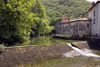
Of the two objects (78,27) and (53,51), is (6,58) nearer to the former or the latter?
(53,51)

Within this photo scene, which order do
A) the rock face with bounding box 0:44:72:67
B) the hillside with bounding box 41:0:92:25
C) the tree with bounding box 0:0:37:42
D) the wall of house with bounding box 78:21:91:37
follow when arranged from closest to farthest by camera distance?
the rock face with bounding box 0:44:72:67 → the tree with bounding box 0:0:37:42 → the wall of house with bounding box 78:21:91:37 → the hillside with bounding box 41:0:92:25

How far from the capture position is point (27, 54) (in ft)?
43.2

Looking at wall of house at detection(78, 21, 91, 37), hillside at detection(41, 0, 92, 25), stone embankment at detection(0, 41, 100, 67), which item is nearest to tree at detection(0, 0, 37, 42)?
stone embankment at detection(0, 41, 100, 67)

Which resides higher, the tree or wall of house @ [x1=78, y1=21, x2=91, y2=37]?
the tree

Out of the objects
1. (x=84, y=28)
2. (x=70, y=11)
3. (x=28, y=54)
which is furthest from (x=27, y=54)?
(x=70, y=11)

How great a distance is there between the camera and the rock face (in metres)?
11.4

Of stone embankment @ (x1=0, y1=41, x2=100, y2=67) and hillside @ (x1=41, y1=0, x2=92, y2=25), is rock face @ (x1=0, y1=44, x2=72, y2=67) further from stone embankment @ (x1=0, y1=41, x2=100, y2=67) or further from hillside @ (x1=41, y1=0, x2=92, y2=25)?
hillside @ (x1=41, y1=0, x2=92, y2=25)

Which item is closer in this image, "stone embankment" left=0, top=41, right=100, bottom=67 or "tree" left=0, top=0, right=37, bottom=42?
"stone embankment" left=0, top=41, right=100, bottom=67

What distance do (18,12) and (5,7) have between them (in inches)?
90.7

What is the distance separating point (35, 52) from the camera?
45.9 ft

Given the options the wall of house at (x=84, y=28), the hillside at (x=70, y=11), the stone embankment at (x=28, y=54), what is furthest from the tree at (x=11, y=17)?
the hillside at (x=70, y=11)

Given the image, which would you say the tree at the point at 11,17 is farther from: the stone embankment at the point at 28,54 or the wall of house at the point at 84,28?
the wall of house at the point at 84,28

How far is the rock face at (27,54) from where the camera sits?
1144 centimetres

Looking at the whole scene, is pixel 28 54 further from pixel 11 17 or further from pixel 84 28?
pixel 84 28
